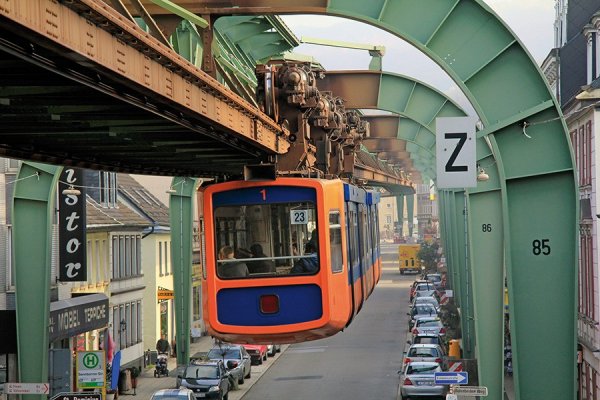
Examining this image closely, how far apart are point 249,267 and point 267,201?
0.95 meters

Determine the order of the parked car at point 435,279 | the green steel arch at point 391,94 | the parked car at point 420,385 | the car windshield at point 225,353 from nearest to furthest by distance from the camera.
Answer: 1. the green steel arch at point 391,94
2. the parked car at point 420,385
3. the car windshield at point 225,353
4. the parked car at point 435,279

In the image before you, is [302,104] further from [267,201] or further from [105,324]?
[105,324]

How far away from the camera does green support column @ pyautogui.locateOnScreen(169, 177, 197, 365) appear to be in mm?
43688

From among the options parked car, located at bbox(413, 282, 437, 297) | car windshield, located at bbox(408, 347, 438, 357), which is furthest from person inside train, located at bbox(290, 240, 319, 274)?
parked car, located at bbox(413, 282, 437, 297)

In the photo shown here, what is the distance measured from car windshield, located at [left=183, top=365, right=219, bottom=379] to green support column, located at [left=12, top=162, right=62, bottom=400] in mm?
14268

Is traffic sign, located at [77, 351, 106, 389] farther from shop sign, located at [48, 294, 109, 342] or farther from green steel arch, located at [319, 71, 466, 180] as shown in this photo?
green steel arch, located at [319, 71, 466, 180]

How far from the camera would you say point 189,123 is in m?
15.6

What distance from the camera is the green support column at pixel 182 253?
43.7 metres

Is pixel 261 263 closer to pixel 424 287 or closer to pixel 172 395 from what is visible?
pixel 172 395

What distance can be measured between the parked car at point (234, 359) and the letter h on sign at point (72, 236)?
830 cm

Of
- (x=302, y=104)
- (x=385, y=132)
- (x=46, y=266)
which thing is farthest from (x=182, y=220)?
(x=302, y=104)

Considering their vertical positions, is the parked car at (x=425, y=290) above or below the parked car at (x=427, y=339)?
above

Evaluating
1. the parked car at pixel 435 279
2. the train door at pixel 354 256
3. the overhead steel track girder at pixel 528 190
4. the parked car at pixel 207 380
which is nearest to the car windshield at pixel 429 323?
the parked car at pixel 207 380

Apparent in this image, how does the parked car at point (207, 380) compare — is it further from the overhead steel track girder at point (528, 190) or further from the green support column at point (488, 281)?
the overhead steel track girder at point (528, 190)
